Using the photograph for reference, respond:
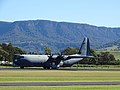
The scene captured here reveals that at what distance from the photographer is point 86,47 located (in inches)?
5241

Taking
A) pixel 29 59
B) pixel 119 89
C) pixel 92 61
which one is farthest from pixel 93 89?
pixel 92 61

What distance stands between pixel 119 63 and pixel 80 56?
159 feet

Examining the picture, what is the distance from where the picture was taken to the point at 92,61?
193m

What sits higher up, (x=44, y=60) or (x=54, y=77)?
(x=44, y=60)

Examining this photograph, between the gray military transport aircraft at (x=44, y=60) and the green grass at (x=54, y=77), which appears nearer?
the green grass at (x=54, y=77)

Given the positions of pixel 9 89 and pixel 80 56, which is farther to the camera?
pixel 80 56

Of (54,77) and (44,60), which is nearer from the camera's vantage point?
(54,77)

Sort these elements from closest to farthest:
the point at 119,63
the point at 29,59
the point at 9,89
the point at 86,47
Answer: the point at 9,89
the point at 29,59
the point at 86,47
the point at 119,63

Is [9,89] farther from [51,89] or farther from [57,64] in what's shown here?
[57,64]

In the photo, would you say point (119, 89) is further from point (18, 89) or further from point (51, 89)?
point (18, 89)

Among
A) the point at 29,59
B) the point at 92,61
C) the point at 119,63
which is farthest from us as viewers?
the point at 92,61

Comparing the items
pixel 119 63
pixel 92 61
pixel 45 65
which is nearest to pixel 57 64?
pixel 45 65

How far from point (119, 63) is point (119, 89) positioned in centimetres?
12572

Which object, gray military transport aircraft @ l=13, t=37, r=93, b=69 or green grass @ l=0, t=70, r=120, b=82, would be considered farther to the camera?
gray military transport aircraft @ l=13, t=37, r=93, b=69
